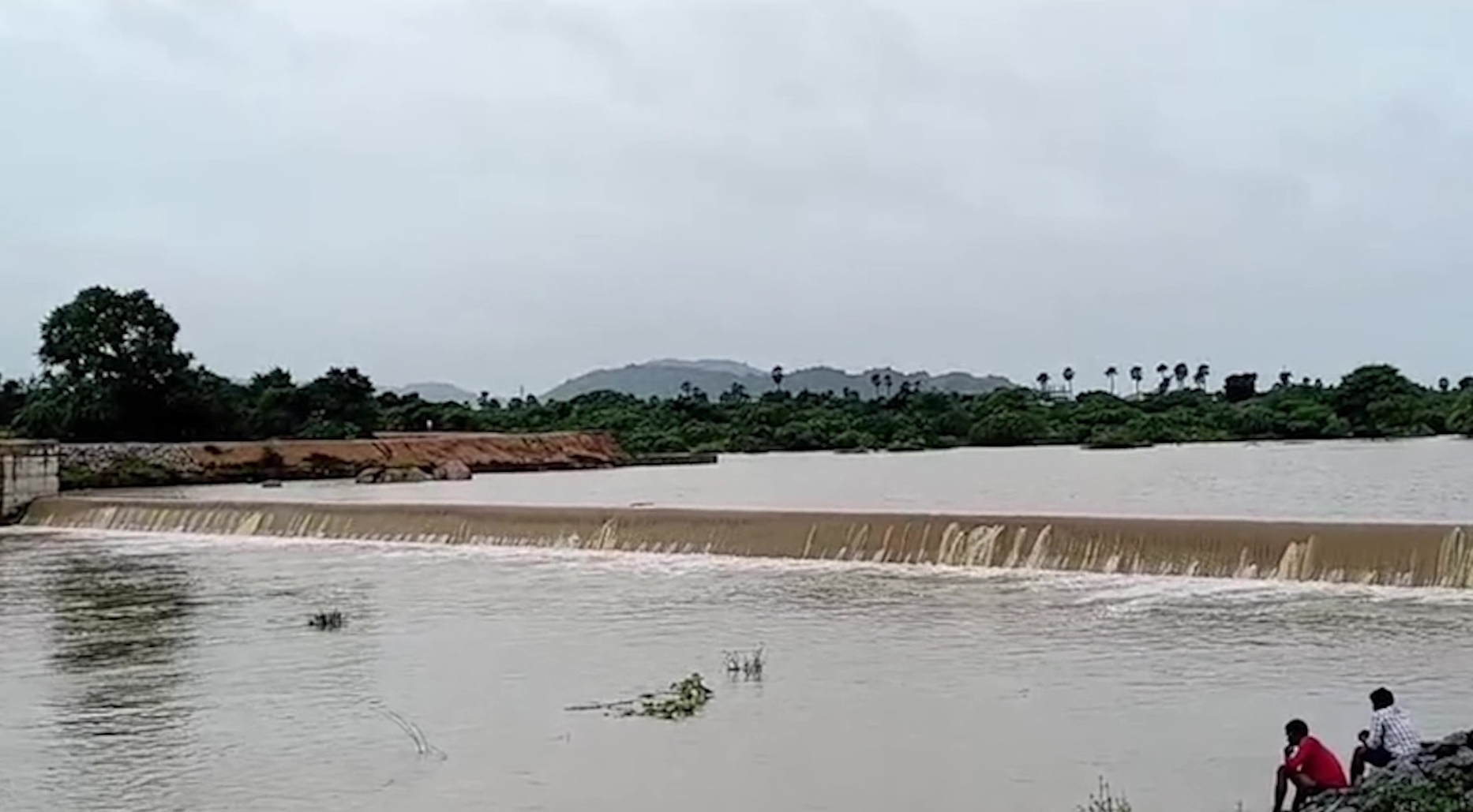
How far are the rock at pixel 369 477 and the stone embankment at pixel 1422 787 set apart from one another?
46210mm

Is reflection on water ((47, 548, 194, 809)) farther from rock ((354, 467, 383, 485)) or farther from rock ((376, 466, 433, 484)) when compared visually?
rock ((376, 466, 433, 484))

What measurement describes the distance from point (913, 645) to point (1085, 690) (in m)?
2.79

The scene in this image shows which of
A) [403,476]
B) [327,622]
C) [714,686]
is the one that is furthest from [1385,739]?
[403,476]

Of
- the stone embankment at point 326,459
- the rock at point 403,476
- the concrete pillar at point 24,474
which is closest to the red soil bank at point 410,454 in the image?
the stone embankment at point 326,459

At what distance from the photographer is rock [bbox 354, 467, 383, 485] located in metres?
51.5

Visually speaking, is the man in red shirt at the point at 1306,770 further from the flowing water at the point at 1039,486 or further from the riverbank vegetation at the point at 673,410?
the riverbank vegetation at the point at 673,410

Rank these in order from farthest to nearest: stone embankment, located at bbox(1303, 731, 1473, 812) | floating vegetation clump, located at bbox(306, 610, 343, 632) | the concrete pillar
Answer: the concrete pillar
floating vegetation clump, located at bbox(306, 610, 343, 632)
stone embankment, located at bbox(1303, 731, 1473, 812)

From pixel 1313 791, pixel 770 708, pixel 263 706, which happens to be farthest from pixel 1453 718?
pixel 263 706

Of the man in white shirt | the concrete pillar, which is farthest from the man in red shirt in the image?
the concrete pillar

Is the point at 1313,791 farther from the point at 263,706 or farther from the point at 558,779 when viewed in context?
the point at 263,706

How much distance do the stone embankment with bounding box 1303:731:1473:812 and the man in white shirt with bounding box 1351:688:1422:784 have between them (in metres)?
0.31

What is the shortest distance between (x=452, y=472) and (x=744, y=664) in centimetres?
4141

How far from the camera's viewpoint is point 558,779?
10336 millimetres

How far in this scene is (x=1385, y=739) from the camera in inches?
320
